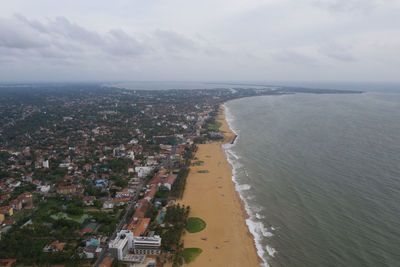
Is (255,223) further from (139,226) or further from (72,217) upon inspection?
(72,217)

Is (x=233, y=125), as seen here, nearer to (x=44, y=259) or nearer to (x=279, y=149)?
(x=279, y=149)

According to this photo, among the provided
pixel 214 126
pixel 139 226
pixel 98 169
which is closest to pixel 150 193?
pixel 139 226

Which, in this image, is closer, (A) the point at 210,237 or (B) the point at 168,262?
(B) the point at 168,262

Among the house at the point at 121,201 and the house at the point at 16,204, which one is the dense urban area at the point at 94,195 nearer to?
the house at the point at 16,204

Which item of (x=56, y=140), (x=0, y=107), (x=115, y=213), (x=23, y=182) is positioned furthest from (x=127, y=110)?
(x=115, y=213)

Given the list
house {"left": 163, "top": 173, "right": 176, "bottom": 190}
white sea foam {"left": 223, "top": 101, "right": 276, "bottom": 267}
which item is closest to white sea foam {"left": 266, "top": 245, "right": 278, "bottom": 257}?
white sea foam {"left": 223, "top": 101, "right": 276, "bottom": 267}
